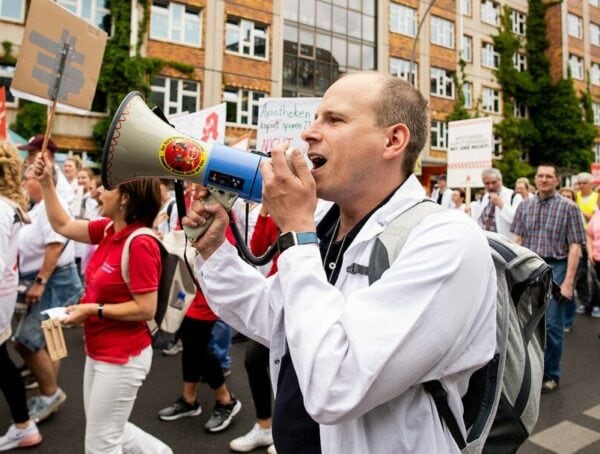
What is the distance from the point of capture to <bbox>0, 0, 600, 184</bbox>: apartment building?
16.7 metres

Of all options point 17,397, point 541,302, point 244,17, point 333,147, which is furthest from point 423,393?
point 244,17

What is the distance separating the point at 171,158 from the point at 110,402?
1418mm

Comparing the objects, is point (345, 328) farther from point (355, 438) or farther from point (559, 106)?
point (559, 106)

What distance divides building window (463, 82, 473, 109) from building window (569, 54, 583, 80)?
24.9 ft

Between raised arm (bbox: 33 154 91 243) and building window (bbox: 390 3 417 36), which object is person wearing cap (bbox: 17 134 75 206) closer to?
raised arm (bbox: 33 154 91 243)

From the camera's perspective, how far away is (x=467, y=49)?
83.5 ft

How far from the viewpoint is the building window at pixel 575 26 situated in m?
28.5

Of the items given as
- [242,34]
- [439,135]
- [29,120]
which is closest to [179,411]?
[29,120]

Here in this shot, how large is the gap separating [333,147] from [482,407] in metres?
0.77

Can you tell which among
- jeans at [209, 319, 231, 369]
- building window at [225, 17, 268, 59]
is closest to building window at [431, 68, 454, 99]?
building window at [225, 17, 268, 59]

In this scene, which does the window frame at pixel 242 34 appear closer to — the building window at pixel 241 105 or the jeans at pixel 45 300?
the building window at pixel 241 105

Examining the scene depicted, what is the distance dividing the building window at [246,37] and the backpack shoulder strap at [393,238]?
60.9 ft

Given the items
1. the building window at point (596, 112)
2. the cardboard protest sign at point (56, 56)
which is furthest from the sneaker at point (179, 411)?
the building window at point (596, 112)

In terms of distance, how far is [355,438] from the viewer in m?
1.07
